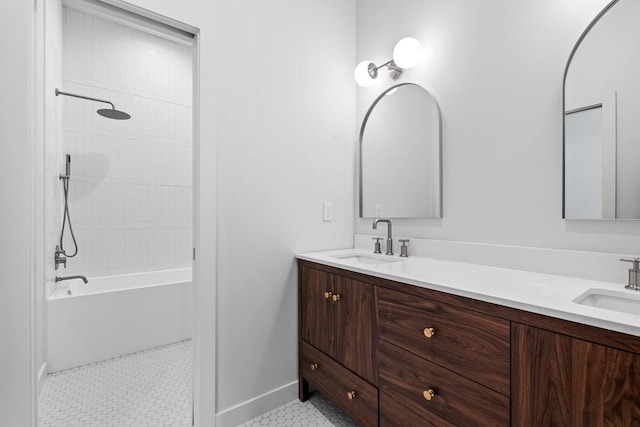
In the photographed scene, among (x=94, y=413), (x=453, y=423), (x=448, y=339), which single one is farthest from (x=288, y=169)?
(x=94, y=413)

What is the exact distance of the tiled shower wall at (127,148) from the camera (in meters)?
2.57

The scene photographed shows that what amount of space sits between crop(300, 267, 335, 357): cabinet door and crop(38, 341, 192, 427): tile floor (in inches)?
29.7

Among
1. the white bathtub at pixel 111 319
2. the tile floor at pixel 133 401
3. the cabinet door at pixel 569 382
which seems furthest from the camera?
the white bathtub at pixel 111 319

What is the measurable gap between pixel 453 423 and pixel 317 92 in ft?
5.63

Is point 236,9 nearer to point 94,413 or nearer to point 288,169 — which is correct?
point 288,169

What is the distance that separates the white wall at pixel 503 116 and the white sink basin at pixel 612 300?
203mm

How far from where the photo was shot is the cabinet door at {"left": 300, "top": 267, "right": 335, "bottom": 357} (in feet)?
4.96

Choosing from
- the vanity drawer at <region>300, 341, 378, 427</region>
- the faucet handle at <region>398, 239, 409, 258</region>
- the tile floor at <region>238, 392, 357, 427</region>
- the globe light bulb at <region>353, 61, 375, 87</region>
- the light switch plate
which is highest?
the globe light bulb at <region>353, 61, 375, 87</region>

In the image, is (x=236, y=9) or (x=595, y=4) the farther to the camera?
(x=236, y=9)

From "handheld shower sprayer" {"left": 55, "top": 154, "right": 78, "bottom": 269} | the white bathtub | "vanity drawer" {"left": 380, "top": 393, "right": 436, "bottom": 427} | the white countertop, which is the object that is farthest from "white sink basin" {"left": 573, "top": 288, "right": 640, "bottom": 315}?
"handheld shower sprayer" {"left": 55, "top": 154, "right": 78, "bottom": 269}

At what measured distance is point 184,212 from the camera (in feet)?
10.1

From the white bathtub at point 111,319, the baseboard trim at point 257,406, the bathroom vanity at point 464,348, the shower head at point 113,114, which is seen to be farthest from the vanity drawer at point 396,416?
the shower head at point 113,114

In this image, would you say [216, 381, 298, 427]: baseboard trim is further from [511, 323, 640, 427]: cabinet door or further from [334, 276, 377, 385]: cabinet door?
[511, 323, 640, 427]: cabinet door

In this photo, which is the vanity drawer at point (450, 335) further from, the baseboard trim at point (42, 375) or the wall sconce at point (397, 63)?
the baseboard trim at point (42, 375)
